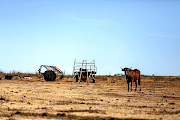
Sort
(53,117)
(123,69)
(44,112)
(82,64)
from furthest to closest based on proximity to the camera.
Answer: (82,64), (123,69), (44,112), (53,117)

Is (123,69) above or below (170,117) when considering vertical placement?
above

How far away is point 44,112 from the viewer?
976 centimetres

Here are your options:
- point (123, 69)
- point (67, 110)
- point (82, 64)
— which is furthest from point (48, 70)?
point (67, 110)

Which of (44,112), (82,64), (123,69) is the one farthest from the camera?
(82,64)

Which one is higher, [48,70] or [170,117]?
[48,70]

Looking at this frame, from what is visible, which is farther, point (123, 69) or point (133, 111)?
point (123, 69)

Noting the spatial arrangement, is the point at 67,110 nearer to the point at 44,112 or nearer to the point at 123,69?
the point at 44,112

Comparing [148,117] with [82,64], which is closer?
[148,117]

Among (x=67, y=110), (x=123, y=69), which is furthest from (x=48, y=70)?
(x=67, y=110)

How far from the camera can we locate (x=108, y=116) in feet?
29.9

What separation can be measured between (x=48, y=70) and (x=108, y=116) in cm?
2829

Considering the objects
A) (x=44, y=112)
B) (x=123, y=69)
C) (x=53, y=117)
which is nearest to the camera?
(x=53, y=117)

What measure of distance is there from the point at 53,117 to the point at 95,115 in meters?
1.33

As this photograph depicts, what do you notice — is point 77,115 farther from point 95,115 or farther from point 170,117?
point 170,117
